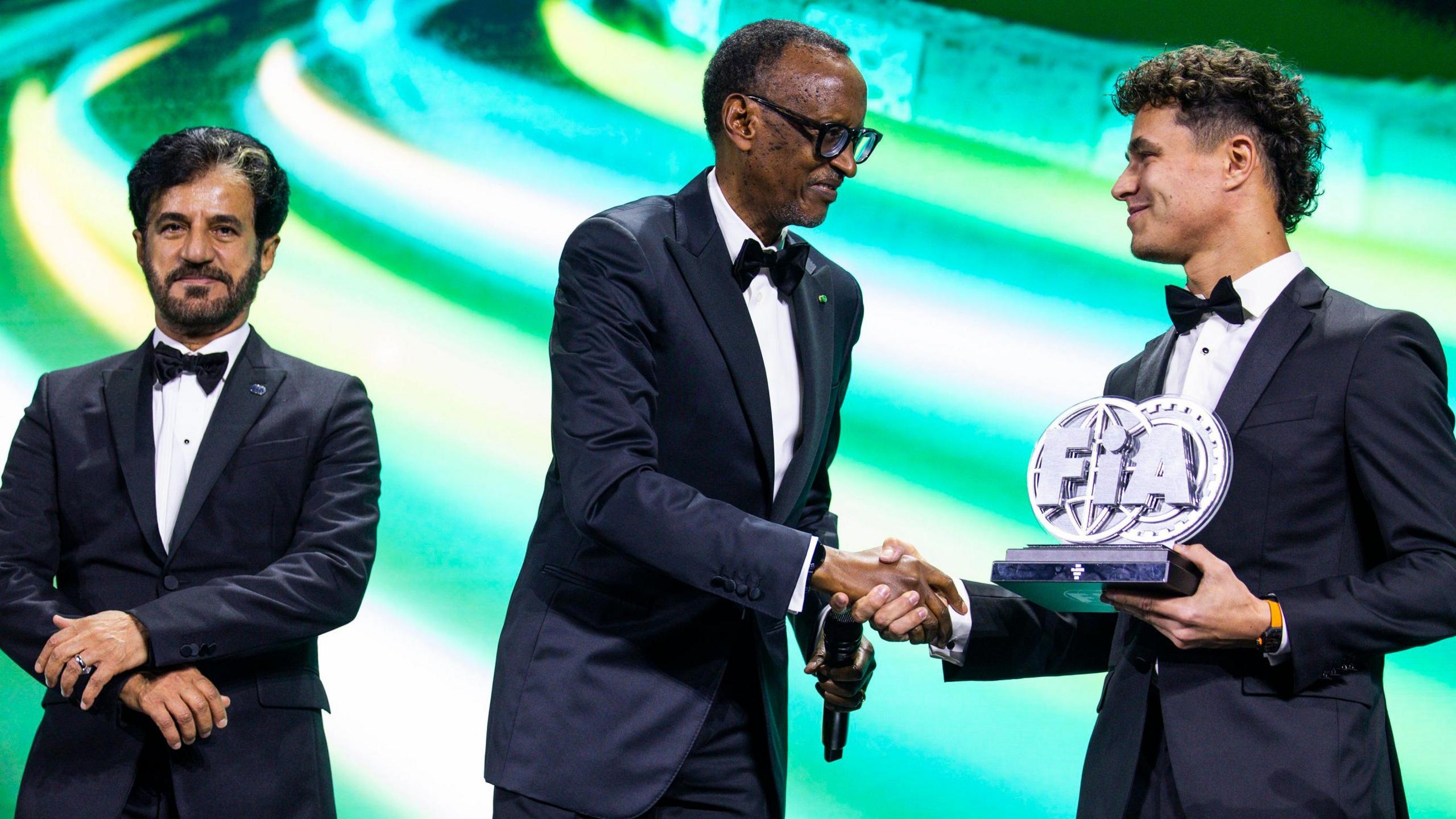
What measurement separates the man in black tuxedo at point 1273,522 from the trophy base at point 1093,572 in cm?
3

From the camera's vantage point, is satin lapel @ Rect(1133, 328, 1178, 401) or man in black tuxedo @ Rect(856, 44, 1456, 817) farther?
satin lapel @ Rect(1133, 328, 1178, 401)

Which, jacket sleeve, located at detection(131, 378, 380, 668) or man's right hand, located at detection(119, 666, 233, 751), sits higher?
jacket sleeve, located at detection(131, 378, 380, 668)

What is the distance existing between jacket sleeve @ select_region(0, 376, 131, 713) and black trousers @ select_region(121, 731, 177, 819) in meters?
0.14

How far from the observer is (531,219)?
4992mm

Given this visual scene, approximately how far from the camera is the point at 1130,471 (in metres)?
2.31

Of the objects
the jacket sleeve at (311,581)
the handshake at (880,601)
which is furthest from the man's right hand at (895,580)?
the jacket sleeve at (311,581)

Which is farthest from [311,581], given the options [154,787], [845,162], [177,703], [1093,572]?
[1093,572]

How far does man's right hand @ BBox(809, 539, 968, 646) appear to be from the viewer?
268 cm

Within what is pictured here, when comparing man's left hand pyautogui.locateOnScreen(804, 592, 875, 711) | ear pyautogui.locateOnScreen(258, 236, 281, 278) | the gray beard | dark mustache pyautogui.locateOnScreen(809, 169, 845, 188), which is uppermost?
dark mustache pyautogui.locateOnScreen(809, 169, 845, 188)

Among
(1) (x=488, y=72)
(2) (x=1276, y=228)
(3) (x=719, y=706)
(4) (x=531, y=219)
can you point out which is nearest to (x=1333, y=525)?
(2) (x=1276, y=228)

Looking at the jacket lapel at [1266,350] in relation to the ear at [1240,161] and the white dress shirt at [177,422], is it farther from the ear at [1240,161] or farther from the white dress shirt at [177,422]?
the white dress shirt at [177,422]

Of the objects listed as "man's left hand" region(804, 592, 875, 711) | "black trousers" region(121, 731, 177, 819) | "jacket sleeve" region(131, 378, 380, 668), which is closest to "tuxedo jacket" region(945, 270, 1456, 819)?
"man's left hand" region(804, 592, 875, 711)

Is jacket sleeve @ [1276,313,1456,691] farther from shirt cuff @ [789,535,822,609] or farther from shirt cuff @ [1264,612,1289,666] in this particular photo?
shirt cuff @ [789,535,822,609]

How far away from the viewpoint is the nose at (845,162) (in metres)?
2.99
